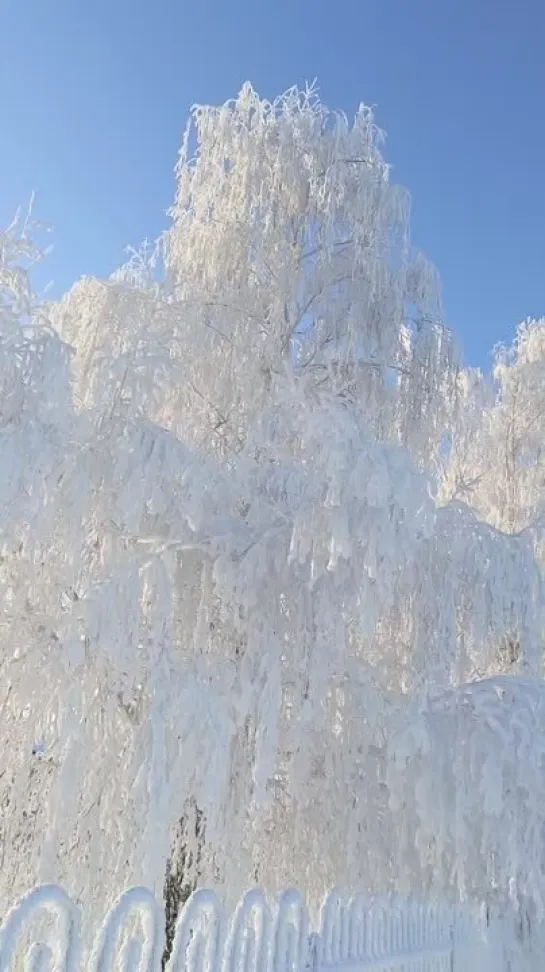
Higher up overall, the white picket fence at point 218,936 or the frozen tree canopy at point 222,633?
the frozen tree canopy at point 222,633

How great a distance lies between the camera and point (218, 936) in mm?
1947

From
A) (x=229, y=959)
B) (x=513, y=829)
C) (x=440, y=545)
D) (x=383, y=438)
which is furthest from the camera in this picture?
(x=383, y=438)

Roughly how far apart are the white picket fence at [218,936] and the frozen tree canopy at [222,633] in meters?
0.46

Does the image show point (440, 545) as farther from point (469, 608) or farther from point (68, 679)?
point (68, 679)

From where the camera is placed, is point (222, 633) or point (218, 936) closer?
point (218, 936)

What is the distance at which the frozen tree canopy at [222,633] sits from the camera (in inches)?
131

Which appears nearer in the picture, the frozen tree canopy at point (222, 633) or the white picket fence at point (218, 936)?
the white picket fence at point (218, 936)

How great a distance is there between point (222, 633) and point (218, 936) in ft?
6.67

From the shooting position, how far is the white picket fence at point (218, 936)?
5.34 feet

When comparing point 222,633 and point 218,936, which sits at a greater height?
point 222,633

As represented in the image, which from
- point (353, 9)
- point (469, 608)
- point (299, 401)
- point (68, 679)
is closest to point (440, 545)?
point (469, 608)

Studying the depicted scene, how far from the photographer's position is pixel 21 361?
3.52 meters

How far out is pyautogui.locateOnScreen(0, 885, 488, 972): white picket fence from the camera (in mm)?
1627

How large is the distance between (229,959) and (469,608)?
260 centimetres
